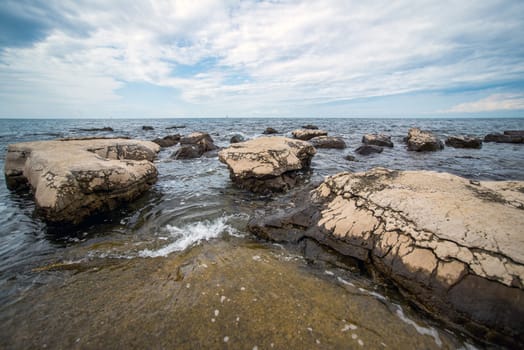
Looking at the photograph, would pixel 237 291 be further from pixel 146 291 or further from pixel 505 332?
pixel 505 332

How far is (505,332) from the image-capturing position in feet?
6.33

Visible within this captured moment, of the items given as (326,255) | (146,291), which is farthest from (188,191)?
(326,255)

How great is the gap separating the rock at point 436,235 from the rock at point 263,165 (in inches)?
86.2

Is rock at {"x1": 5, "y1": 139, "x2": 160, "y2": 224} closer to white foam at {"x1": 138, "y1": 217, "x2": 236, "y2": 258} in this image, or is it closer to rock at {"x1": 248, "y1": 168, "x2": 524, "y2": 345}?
white foam at {"x1": 138, "y1": 217, "x2": 236, "y2": 258}

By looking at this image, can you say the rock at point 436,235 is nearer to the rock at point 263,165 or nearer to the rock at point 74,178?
the rock at point 263,165

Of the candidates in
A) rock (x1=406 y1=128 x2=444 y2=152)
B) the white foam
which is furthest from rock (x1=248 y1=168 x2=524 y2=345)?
rock (x1=406 y1=128 x2=444 y2=152)

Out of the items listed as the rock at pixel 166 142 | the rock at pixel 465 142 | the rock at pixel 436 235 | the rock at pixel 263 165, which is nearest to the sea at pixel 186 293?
the rock at pixel 436 235

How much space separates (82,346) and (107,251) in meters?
1.76

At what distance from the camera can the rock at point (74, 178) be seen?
165 inches

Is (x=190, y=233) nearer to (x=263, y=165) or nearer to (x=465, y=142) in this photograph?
(x=263, y=165)

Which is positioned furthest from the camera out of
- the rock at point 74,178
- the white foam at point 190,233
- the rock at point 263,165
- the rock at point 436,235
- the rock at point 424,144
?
the rock at point 424,144

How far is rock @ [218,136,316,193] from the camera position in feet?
20.2

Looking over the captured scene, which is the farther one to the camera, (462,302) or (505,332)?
(462,302)

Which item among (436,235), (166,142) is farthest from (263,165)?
(166,142)
